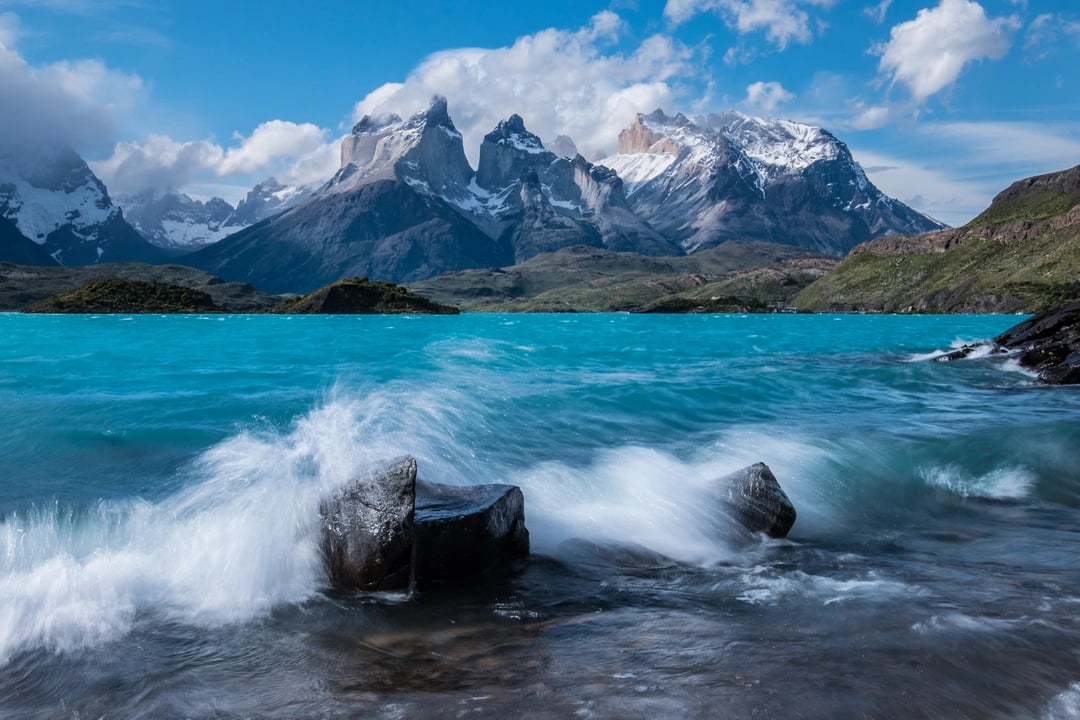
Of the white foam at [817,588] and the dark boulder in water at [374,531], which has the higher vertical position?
the dark boulder in water at [374,531]

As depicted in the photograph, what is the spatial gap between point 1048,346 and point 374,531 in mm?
54358

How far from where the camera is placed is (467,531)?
12.8 m

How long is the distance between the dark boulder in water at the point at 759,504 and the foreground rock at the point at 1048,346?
34.1m

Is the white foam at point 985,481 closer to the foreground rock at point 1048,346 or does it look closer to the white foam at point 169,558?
the white foam at point 169,558

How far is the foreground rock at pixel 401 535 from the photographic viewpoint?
40.0 ft

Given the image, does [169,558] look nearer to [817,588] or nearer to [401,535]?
[401,535]

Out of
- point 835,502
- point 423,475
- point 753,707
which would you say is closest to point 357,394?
point 423,475

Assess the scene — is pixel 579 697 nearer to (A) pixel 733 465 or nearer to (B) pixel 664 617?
(B) pixel 664 617

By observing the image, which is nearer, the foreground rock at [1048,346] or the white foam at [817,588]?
the white foam at [817,588]

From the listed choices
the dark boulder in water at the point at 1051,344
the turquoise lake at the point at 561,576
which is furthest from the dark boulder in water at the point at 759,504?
the dark boulder in water at the point at 1051,344

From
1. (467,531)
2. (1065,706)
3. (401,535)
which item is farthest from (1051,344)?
(401,535)

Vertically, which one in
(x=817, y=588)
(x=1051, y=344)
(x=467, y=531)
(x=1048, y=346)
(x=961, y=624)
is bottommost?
(x=817, y=588)

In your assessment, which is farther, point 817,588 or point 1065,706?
point 817,588

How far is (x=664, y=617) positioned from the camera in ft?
35.8
